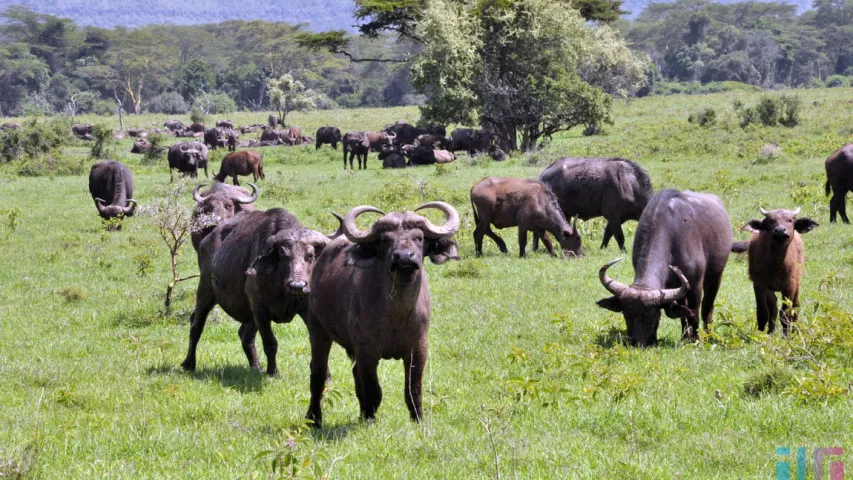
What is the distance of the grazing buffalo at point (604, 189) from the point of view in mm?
17016

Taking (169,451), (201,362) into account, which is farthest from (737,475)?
(201,362)

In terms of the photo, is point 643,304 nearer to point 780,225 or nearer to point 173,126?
point 780,225

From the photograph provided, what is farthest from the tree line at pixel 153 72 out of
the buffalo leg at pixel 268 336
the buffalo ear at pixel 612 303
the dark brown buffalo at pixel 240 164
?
the buffalo ear at pixel 612 303

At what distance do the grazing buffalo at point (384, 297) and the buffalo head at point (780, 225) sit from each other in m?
4.49

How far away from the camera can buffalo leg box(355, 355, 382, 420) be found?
656cm

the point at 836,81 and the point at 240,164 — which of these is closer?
the point at 240,164

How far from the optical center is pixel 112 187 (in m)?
22.8

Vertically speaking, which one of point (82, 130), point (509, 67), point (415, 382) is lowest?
point (82, 130)

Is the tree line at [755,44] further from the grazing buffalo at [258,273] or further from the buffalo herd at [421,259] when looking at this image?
the grazing buffalo at [258,273]

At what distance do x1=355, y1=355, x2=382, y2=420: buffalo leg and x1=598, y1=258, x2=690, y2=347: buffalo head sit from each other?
342 cm

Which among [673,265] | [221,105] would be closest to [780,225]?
[673,265]

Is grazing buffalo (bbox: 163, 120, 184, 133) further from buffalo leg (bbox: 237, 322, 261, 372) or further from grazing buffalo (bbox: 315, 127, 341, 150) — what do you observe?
buffalo leg (bbox: 237, 322, 261, 372)

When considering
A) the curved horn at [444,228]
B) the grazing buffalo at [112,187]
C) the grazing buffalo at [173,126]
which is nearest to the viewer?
the curved horn at [444,228]

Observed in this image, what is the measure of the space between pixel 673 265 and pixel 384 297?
4746 millimetres
